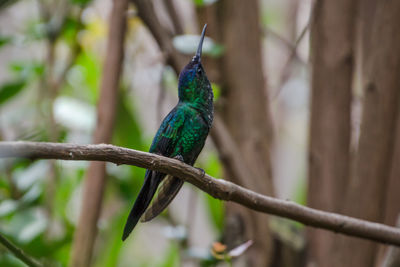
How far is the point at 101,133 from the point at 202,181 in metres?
0.73

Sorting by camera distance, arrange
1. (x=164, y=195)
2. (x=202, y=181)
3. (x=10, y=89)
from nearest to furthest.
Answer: (x=202, y=181), (x=164, y=195), (x=10, y=89)

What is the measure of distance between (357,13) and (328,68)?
339 millimetres

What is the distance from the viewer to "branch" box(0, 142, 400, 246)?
3.09ft

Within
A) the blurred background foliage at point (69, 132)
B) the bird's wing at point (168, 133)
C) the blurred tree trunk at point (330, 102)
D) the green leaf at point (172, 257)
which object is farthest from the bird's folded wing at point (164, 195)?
the green leaf at point (172, 257)

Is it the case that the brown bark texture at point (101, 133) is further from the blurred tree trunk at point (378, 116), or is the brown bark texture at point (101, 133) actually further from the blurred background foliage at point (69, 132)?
the blurred tree trunk at point (378, 116)

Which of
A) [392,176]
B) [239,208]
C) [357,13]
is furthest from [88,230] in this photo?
[357,13]

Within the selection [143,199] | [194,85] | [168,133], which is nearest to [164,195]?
[143,199]

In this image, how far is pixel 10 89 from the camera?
274 cm

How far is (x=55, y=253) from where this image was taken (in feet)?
8.25

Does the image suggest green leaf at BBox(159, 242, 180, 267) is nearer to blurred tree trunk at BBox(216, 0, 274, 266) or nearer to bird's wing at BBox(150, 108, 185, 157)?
blurred tree trunk at BBox(216, 0, 274, 266)

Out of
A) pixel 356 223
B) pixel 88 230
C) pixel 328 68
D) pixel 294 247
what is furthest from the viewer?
pixel 294 247

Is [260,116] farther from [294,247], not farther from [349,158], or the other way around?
[294,247]

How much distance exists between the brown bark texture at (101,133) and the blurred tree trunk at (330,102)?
1.03 meters

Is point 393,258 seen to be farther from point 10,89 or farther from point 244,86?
point 10,89
